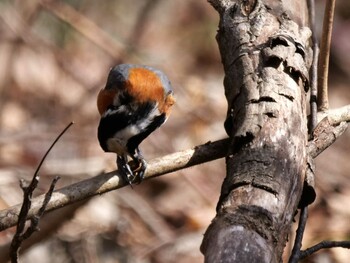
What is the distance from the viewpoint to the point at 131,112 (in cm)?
212

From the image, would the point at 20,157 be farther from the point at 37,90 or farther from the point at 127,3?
the point at 127,3

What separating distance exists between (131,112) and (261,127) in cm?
37

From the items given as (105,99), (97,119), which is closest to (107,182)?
(105,99)

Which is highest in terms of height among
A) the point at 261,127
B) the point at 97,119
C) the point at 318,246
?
the point at 261,127

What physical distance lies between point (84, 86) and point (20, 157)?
2.50 ft

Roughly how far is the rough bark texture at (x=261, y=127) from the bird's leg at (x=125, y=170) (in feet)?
0.97

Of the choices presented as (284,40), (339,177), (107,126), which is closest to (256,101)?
(284,40)

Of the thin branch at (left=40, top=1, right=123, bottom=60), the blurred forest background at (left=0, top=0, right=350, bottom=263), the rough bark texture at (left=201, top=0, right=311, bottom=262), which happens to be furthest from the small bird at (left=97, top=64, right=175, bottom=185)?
the thin branch at (left=40, top=1, right=123, bottom=60)

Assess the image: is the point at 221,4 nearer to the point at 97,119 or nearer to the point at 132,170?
the point at 132,170

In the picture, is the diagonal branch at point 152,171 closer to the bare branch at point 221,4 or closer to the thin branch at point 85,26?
the bare branch at point 221,4

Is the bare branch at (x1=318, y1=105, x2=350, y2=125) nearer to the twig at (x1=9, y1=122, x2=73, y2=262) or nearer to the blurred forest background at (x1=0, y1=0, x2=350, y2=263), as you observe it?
the twig at (x1=9, y1=122, x2=73, y2=262)

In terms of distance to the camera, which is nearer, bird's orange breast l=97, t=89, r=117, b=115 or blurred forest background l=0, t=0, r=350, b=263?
bird's orange breast l=97, t=89, r=117, b=115

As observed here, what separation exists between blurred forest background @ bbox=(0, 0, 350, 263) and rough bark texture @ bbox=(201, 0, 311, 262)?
1.49 m

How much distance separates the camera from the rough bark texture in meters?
1.62
